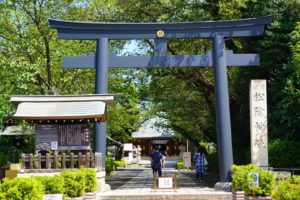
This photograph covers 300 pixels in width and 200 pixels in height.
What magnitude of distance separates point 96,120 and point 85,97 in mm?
1240

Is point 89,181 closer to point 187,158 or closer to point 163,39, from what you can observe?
point 163,39

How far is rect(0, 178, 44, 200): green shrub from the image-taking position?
996cm

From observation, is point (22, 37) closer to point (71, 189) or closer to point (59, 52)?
point (59, 52)

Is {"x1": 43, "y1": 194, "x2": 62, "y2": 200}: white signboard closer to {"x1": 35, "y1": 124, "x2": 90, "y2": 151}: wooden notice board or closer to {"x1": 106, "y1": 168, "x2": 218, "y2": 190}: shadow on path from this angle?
{"x1": 35, "y1": 124, "x2": 90, "y2": 151}: wooden notice board

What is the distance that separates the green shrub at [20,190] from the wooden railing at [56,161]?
8.30m

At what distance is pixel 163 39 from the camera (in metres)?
21.5

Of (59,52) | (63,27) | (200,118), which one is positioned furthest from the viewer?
(200,118)

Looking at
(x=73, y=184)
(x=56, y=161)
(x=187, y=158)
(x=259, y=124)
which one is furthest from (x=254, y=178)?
(x=187, y=158)

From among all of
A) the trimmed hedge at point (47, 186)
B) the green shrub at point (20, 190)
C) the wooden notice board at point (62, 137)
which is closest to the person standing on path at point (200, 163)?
the wooden notice board at point (62, 137)

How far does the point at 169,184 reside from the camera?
19531mm

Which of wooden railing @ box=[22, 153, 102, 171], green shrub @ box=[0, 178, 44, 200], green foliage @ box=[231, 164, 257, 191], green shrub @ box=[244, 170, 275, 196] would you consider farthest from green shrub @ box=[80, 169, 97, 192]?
green shrub @ box=[0, 178, 44, 200]

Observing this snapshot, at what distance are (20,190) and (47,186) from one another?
207cm

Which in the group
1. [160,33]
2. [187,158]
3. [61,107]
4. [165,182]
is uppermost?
[160,33]

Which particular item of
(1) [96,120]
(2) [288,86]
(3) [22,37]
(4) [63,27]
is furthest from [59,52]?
(2) [288,86]
